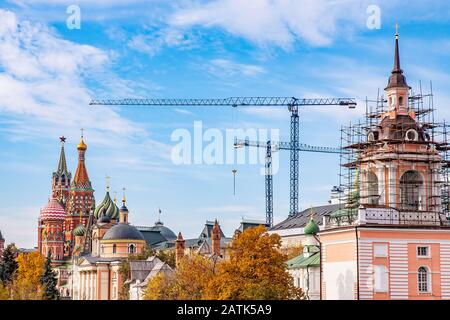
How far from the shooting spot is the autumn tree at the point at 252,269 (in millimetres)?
68938

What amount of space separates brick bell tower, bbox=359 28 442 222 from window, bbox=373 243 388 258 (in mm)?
3446

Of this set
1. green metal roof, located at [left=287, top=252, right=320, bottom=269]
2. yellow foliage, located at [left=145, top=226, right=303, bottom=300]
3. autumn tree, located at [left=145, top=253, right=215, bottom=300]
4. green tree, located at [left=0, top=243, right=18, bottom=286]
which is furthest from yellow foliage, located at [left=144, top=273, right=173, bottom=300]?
green tree, located at [left=0, top=243, right=18, bottom=286]

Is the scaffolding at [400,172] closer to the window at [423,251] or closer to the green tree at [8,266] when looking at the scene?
the window at [423,251]

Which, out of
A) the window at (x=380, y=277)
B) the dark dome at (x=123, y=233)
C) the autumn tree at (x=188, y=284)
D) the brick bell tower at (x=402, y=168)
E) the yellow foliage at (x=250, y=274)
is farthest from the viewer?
the dark dome at (x=123, y=233)

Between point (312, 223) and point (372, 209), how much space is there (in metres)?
23.7

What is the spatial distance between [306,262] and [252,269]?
13.3 m

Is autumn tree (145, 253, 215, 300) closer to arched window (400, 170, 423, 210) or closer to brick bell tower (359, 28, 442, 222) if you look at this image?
brick bell tower (359, 28, 442, 222)

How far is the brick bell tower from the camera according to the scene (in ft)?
226

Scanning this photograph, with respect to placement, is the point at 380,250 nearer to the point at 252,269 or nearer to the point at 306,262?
the point at 252,269

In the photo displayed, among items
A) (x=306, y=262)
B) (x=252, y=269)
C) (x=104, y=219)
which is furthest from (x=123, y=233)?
(x=252, y=269)

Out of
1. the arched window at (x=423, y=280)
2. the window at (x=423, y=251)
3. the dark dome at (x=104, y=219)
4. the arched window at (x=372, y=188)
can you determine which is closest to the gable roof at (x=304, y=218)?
the arched window at (x=372, y=188)

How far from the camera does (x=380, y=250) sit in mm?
65562
